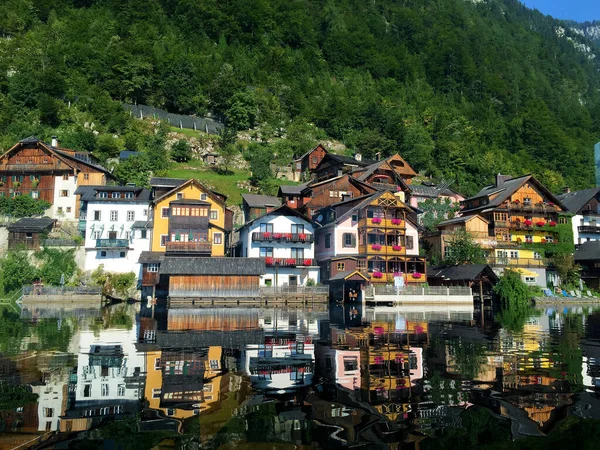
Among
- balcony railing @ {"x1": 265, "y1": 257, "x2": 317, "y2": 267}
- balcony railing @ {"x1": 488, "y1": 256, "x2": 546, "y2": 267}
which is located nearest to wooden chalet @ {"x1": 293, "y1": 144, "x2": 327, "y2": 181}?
balcony railing @ {"x1": 265, "y1": 257, "x2": 317, "y2": 267}

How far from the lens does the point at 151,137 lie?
9062cm

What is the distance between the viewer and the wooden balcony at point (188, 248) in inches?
2367

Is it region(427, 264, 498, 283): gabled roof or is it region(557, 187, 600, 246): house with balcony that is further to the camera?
region(557, 187, 600, 246): house with balcony

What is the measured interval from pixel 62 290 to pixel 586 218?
235 ft

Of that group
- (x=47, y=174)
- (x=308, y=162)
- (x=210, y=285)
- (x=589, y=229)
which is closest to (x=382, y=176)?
(x=308, y=162)

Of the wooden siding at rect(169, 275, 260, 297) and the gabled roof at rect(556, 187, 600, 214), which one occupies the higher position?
the gabled roof at rect(556, 187, 600, 214)

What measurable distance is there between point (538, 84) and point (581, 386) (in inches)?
7273

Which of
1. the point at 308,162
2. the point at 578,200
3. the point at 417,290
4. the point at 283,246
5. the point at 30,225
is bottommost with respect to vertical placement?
the point at 417,290

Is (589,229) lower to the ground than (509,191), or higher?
lower

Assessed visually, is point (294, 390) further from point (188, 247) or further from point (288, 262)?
point (188, 247)

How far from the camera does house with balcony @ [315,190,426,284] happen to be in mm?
58281

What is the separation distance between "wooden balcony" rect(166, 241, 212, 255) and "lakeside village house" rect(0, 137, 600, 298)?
115 millimetres

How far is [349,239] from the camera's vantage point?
59969 mm

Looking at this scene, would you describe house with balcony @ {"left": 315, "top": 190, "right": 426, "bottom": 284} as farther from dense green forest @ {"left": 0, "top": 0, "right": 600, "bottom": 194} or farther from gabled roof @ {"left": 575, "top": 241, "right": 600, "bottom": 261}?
dense green forest @ {"left": 0, "top": 0, "right": 600, "bottom": 194}
